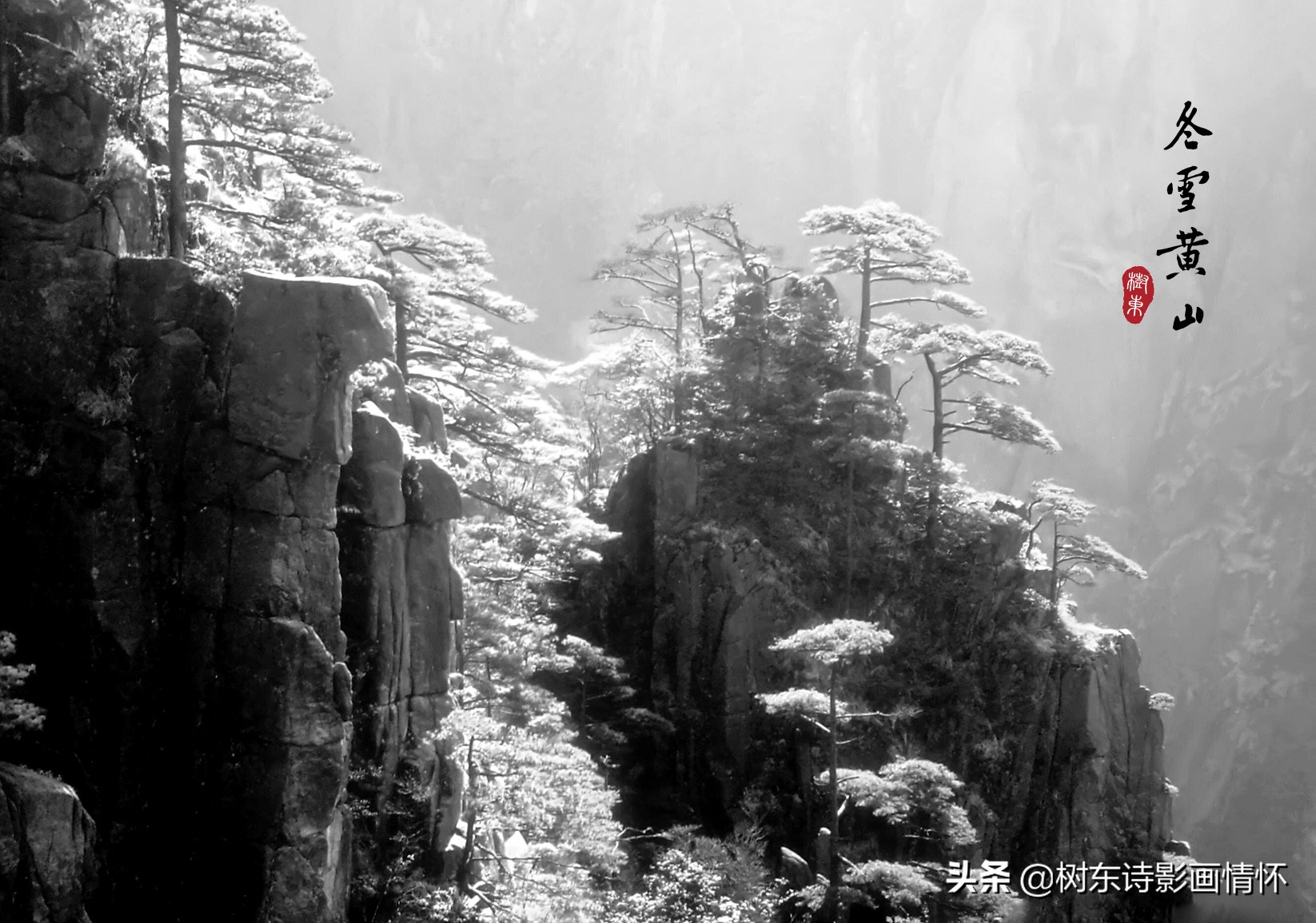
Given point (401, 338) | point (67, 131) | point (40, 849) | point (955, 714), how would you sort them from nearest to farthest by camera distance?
point (40, 849)
point (67, 131)
point (401, 338)
point (955, 714)

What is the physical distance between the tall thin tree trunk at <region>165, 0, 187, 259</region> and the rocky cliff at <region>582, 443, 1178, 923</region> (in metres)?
11.2

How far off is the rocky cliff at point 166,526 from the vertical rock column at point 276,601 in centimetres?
2

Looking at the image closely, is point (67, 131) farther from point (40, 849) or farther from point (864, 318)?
point (864, 318)

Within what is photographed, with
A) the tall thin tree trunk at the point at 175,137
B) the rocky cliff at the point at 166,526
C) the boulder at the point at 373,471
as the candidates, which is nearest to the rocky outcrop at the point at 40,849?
the rocky cliff at the point at 166,526

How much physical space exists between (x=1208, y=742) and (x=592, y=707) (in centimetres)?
3218

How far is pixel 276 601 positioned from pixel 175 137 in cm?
538

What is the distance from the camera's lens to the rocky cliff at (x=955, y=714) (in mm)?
20047

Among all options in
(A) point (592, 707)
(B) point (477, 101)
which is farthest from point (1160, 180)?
(A) point (592, 707)

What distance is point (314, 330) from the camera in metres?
11.4

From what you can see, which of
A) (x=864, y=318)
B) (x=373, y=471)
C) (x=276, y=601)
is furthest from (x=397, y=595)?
(x=864, y=318)

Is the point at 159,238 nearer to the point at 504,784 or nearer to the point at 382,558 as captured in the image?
the point at 382,558

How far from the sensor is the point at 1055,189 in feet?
174

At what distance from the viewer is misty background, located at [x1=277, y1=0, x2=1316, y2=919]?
145 feet

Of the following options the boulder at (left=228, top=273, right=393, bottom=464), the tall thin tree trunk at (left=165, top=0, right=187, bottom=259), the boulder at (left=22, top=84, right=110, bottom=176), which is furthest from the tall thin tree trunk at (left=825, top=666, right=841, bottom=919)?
the boulder at (left=22, top=84, right=110, bottom=176)
